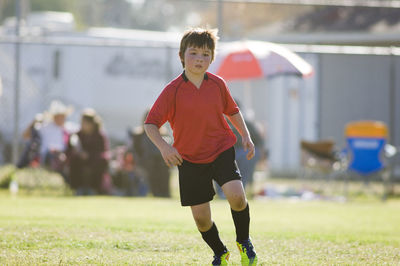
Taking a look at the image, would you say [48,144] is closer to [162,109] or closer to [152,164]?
[152,164]

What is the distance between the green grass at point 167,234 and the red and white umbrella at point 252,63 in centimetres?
226

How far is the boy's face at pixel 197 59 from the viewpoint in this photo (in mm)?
5082

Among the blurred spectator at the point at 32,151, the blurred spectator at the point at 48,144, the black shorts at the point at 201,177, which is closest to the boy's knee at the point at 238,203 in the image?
the black shorts at the point at 201,177

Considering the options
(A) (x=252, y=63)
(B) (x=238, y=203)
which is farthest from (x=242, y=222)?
(A) (x=252, y=63)

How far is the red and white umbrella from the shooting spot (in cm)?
1186

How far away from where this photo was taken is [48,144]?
41.1ft

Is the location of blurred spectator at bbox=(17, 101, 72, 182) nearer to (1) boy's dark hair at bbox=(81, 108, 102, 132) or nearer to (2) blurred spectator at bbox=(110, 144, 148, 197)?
(1) boy's dark hair at bbox=(81, 108, 102, 132)

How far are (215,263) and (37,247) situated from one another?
1318 millimetres

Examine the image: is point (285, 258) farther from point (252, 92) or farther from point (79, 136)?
point (252, 92)

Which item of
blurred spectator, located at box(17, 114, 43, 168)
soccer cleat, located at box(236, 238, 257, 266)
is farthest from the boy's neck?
blurred spectator, located at box(17, 114, 43, 168)

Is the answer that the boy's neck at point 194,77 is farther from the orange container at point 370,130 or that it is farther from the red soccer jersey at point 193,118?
the orange container at point 370,130

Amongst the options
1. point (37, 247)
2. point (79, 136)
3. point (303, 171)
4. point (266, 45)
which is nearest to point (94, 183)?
point (79, 136)

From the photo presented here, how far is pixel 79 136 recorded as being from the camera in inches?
490

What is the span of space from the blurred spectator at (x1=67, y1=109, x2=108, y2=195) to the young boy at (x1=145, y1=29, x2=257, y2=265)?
7.33m
